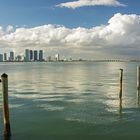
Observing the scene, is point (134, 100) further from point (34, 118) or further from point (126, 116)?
point (34, 118)

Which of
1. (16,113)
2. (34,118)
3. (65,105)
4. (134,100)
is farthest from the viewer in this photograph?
(134,100)

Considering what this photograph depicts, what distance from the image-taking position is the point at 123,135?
2388 centimetres

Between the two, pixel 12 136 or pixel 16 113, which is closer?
pixel 12 136

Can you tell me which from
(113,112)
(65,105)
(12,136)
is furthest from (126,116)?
(12,136)

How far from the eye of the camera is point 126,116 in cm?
3025

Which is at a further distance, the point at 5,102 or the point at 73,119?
the point at 73,119

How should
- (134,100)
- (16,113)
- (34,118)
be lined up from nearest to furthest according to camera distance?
(34,118)
(16,113)
(134,100)

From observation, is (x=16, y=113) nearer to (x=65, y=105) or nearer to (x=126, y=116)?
(x=65, y=105)

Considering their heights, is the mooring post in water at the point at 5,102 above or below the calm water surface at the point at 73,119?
above

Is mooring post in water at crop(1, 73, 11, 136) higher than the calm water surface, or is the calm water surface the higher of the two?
mooring post in water at crop(1, 73, 11, 136)

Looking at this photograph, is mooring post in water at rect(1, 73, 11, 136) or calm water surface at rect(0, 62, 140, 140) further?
calm water surface at rect(0, 62, 140, 140)

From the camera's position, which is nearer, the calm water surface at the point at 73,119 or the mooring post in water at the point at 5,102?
the mooring post in water at the point at 5,102

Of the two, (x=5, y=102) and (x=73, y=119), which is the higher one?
(x=5, y=102)

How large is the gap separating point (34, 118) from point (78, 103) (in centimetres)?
899
